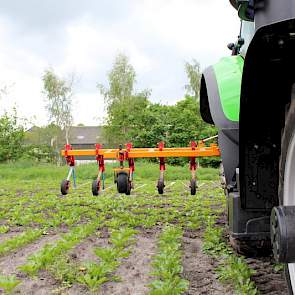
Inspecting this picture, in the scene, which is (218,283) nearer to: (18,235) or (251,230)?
(251,230)

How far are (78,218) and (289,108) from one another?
505 cm

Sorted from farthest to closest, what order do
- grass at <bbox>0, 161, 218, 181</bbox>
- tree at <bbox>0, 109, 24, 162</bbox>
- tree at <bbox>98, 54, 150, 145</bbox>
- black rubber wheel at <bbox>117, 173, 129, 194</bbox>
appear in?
tree at <bbox>98, 54, 150, 145</bbox>
tree at <bbox>0, 109, 24, 162</bbox>
grass at <bbox>0, 161, 218, 181</bbox>
black rubber wheel at <bbox>117, 173, 129, 194</bbox>

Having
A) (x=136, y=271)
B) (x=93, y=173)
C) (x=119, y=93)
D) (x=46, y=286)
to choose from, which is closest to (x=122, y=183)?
(x=136, y=271)

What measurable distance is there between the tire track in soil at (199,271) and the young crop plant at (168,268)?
0.20 ft

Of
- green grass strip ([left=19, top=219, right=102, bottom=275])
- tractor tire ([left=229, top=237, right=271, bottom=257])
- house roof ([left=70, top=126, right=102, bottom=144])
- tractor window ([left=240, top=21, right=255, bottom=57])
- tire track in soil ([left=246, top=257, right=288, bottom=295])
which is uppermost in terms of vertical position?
house roof ([left=70, top=126, right=102, bottom=144])

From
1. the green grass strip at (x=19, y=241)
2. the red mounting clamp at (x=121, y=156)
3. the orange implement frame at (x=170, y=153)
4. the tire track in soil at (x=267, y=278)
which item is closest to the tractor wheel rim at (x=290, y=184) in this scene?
the tire track in soil at (x=267, y=278)

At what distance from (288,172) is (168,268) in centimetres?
202

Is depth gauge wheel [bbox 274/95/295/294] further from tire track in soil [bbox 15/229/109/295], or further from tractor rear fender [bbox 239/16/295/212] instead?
tire track in soil [bbox 15/229/109/295]

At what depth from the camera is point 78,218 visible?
6.63 m

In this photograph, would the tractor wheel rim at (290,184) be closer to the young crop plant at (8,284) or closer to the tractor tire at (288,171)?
the tractor tire at (288,171)

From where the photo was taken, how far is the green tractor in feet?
5.59

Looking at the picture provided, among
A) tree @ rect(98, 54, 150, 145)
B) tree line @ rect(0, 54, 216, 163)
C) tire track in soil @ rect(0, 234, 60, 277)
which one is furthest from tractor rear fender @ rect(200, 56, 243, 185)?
tree @ rect(98, 54, 150, 145)

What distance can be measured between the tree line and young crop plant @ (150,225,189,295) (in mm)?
11736

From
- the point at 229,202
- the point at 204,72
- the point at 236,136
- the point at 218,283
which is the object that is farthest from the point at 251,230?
the point at 204,72
